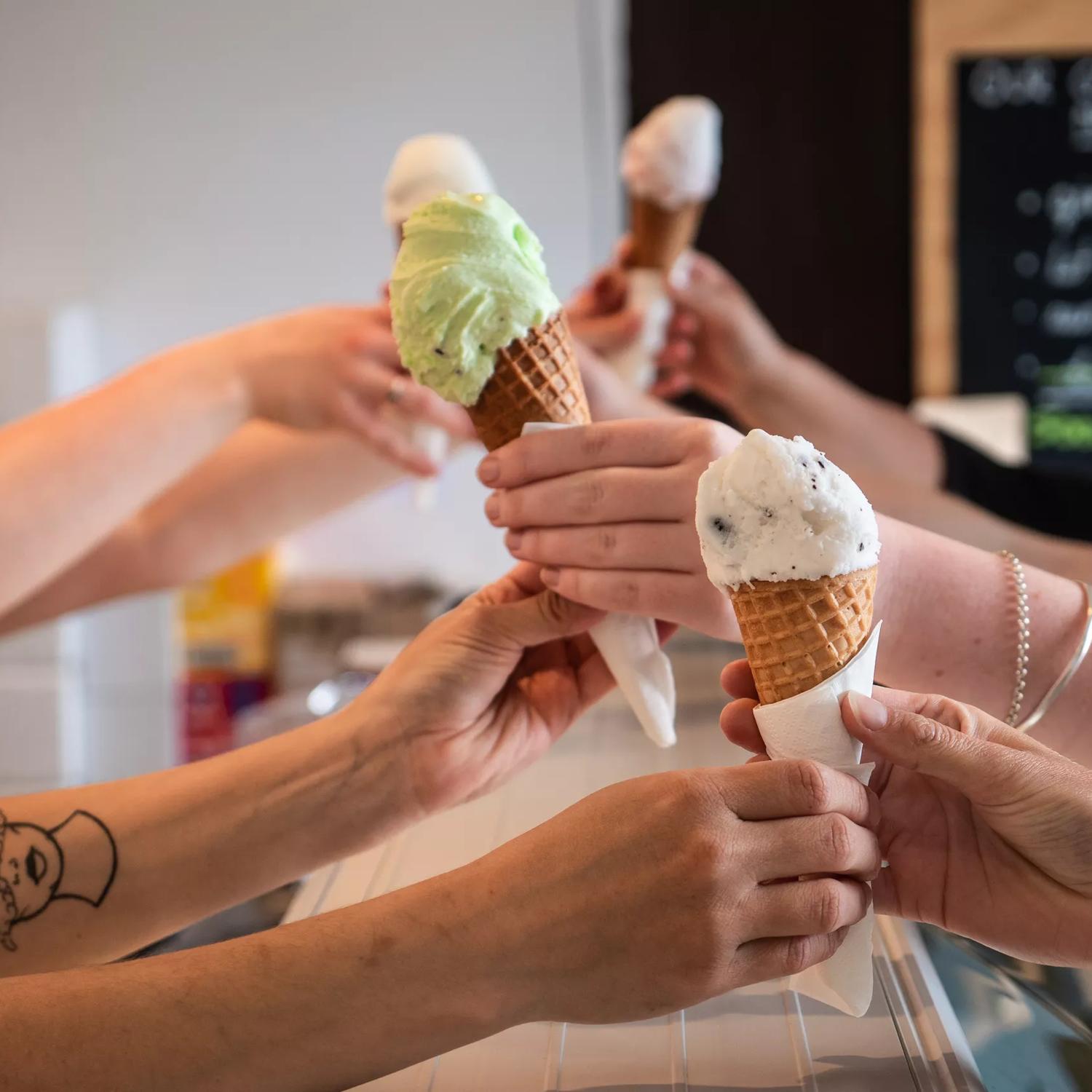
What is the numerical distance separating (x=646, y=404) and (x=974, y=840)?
825 mm

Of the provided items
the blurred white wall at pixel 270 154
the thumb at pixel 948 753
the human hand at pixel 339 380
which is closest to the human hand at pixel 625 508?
the thumb at pixel 948 753

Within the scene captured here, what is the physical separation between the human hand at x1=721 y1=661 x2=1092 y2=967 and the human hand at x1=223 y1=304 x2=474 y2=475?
78 cm

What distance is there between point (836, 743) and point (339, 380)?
39.0 inches

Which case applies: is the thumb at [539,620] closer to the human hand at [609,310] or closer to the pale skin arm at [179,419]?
the pale skin arm at [179,419]

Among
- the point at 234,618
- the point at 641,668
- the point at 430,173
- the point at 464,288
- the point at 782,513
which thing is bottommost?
the point at 234,618

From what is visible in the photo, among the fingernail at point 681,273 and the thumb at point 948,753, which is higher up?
the fingernail at point 681,273

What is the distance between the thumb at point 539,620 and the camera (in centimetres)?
105

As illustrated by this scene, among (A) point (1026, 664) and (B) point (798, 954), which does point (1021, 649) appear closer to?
(A) point (1026, 664)

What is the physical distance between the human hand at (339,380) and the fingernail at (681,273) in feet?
1.65

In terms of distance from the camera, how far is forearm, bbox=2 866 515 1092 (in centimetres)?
76

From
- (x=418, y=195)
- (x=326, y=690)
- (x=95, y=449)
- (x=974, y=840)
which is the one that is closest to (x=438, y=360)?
(x=418, y=195)

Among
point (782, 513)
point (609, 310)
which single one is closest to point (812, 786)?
point (782, 513)

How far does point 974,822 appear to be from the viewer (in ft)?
2.82

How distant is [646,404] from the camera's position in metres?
1.54
